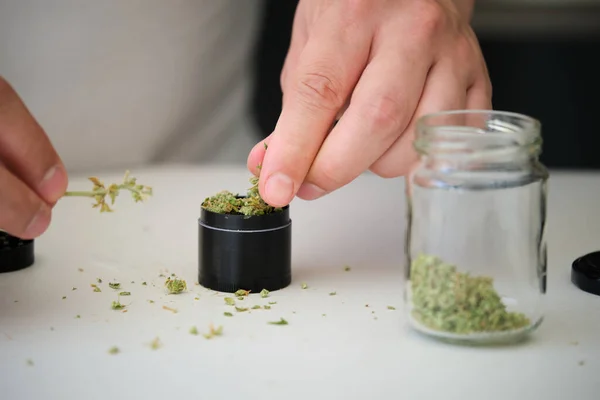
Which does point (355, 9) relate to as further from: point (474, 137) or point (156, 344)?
point (156, 344)

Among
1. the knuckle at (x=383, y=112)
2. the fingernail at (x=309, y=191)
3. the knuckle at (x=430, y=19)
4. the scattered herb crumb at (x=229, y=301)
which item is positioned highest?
the knuckle at (x=430, y=19)

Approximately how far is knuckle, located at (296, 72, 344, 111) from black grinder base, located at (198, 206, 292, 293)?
18 cm

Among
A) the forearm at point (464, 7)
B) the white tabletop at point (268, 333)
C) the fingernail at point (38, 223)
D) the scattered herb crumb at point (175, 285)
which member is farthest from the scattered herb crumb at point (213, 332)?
the forearm at point (464, 7)

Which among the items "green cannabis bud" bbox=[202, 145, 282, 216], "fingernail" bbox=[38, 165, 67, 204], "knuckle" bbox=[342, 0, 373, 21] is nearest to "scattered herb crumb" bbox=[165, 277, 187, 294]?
"green cannabis bud" bbox=[202, 145, 282, 216]

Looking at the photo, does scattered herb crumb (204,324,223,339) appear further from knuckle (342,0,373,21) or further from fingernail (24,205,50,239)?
knuckle (342,0,373,21)

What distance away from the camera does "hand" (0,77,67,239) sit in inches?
43.0

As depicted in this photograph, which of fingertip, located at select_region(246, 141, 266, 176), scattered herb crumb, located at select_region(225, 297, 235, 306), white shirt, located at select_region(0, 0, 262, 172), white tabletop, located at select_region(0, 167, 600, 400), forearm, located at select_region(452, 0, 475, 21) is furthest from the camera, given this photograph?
white shirt, located at select_region(0, 0, 262, 172)

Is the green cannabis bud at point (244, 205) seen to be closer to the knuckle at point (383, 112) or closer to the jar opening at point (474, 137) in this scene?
the knuckle at point (383, 112)

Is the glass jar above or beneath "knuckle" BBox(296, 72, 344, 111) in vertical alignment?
beneath

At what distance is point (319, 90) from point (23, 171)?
46 cm

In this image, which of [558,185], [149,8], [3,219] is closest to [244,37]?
[149,8]

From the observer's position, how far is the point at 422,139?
1.07m

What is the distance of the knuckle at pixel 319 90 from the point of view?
4.27 feet

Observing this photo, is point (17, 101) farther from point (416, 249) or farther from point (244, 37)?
point (244, 37)
